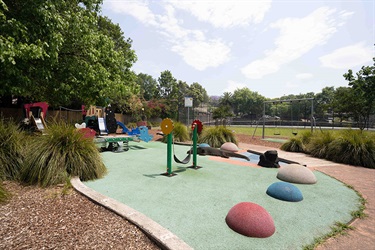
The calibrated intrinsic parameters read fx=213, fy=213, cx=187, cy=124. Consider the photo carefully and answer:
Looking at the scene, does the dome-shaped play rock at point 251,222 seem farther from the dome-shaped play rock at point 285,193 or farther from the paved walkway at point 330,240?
the dome-shaped play rock at point 285,193

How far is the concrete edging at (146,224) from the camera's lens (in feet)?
7.11

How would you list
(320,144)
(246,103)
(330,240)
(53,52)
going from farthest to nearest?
(246,103), (320,144), (53,52), (330,240)

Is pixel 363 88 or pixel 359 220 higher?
pixel 363 88

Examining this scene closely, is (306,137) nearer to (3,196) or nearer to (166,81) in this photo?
(3,196)

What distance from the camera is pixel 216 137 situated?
10789 mm

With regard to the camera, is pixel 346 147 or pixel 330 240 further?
pixel 346 147

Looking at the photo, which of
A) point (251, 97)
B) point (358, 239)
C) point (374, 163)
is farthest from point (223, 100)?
point (358, 239)

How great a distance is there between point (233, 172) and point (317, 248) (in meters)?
3.38

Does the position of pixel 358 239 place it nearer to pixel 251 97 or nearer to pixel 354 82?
pixel 354 82

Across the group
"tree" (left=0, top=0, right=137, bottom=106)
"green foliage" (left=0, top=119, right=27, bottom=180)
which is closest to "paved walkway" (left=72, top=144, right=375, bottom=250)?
"green foliage" (left=0, top=119, right=27, bottom=180)

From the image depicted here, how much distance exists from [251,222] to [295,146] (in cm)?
862

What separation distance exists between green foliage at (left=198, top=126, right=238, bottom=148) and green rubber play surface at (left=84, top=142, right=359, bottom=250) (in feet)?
14.7

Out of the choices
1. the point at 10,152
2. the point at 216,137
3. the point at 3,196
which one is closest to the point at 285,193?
the point at 3,196

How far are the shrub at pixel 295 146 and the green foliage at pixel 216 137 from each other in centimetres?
245
